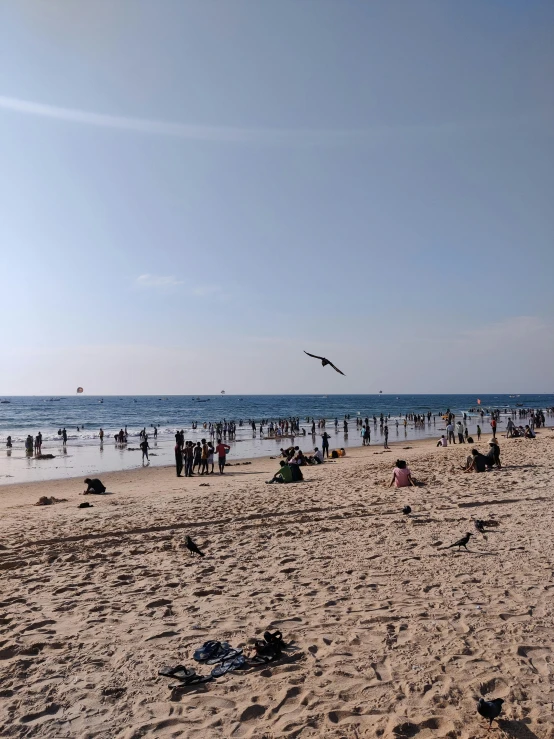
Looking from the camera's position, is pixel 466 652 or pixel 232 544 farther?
pixel 232 544

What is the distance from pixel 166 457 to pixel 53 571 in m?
22.9

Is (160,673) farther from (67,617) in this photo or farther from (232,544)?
(232,544)

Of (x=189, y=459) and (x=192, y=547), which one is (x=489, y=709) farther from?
(x=189, y=459)

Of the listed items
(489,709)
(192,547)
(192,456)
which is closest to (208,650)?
(489,709)

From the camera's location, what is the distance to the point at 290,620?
18.4 ft

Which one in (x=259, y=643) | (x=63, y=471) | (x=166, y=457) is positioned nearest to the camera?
(x=259, y=643)

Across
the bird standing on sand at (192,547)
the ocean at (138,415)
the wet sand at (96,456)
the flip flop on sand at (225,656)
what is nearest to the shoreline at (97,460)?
the wet sand at (96,456)

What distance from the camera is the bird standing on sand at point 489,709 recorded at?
12.0 ft

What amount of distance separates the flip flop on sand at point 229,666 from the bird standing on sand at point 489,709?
6.67 feet

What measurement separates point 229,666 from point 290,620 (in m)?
1.16

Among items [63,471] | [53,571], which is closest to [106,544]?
[53,571]

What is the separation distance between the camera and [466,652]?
15.5 feet

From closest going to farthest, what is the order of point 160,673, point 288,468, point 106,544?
point 160,673, point 106,544, point 288,468

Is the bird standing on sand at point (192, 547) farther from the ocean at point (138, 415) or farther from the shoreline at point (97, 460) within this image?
A: the ocean at point (138, 415)
